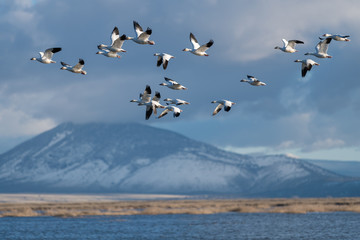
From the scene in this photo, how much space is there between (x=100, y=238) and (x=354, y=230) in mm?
23654

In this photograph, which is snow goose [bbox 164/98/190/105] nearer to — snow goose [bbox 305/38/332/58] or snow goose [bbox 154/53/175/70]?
snow goose [bbox 154/53/175/70]

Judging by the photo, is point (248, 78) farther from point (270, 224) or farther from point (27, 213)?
point (27, 213)

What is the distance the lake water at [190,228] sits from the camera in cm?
6438

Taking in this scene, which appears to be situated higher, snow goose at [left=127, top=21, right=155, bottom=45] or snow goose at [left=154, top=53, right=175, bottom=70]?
snow goose at [left=127, top=21, right=155, bottom=45]

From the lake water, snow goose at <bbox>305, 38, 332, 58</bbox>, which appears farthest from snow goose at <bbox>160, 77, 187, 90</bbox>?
the lake water

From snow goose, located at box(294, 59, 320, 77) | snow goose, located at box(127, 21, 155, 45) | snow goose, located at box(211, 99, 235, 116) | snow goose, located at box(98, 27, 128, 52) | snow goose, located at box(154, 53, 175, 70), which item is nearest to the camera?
snow goose, located at box(127, 21, 155, 45)

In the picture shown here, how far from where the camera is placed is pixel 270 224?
253 ft

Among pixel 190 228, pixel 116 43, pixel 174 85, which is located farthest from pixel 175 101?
pixel 190 228

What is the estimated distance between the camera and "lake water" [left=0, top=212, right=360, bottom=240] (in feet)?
211

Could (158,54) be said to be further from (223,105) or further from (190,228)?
(190,228)

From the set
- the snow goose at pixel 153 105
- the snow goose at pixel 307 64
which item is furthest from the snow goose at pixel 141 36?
the snow goose at pixel 307 64

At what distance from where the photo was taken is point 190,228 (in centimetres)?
7331

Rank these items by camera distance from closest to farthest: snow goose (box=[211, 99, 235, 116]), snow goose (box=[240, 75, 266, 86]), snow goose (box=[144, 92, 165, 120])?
snow goose (box=[211, 99, 235, 116]), snow goose (box=[144, 92, 165, 120]), snow goose (box=[240, 75, 266, 86])

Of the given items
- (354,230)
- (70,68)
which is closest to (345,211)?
(354,230)
